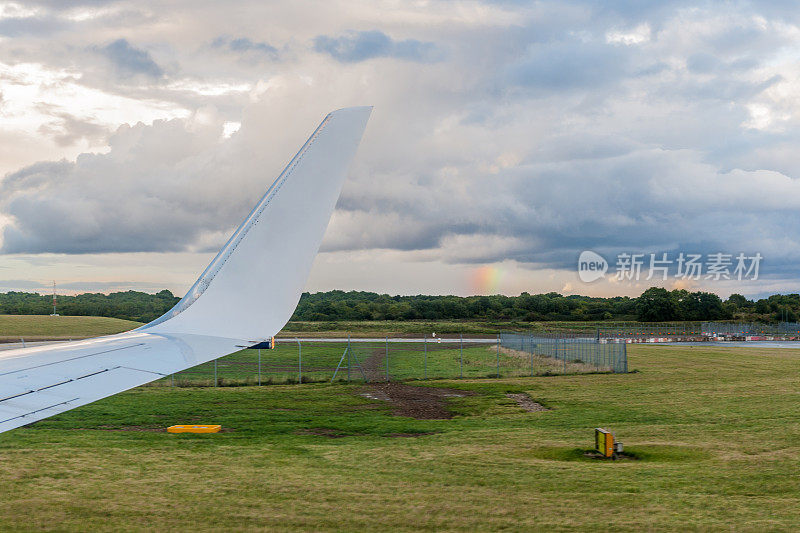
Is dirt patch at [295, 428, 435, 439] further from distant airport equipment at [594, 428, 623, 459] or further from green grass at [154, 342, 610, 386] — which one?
green grass at [154, 342, 610, 386]

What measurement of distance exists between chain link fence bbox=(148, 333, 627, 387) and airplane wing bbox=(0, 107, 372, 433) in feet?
72.6

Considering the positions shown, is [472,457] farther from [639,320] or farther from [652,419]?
[639,320]

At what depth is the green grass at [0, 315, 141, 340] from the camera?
7694 centimetres

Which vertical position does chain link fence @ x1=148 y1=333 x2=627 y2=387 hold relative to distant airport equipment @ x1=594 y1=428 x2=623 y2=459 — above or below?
below

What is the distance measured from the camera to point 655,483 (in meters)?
12.1

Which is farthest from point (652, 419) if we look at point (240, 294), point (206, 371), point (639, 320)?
point (639, 320)

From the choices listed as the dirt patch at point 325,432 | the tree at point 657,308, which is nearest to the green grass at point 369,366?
the dirt patch at point 325,432

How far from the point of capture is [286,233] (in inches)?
232

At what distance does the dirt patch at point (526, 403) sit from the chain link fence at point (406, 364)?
249 inches

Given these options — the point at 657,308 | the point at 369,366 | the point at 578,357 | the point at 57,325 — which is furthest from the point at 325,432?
the point at 657,308

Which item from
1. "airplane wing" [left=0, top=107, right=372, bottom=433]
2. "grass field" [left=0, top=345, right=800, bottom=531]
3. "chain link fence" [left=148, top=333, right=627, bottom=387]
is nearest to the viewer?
"airplane wing" [left=0, top=107, right=372, bottom=433]

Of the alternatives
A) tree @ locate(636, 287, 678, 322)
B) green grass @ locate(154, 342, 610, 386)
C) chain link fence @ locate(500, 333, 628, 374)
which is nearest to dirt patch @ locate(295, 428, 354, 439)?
green grass @ locate(154, 342, 610, 386)

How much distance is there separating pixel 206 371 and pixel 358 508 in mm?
31191

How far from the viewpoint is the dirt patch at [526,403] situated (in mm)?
23062
